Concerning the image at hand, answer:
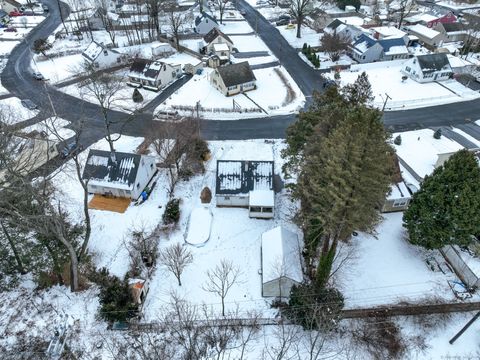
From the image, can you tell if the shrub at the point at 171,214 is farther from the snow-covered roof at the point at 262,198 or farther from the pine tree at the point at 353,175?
the pine tree at the point at 353,175

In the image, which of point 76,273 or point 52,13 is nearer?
point 76,273

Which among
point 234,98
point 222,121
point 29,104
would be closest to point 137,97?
point 222,121

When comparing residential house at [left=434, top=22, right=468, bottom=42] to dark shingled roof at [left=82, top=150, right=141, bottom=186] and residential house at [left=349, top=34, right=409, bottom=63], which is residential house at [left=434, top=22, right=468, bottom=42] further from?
dark shingled roof at [left=82, top=150, right=141, bottom=186]

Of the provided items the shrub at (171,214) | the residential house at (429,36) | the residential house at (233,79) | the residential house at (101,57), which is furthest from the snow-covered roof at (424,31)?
the shrub at (171,214)

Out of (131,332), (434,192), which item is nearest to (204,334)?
(131,332)

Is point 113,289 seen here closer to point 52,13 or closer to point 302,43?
point 302,43

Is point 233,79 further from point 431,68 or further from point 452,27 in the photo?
point 452,27
